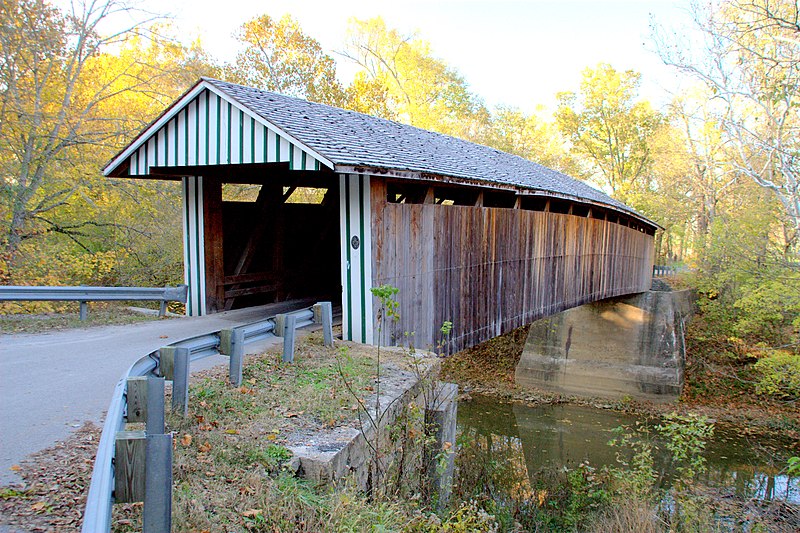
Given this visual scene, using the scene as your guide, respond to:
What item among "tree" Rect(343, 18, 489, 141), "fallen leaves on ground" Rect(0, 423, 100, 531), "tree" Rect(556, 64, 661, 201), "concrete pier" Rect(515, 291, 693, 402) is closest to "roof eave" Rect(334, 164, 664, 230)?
"fallen leaves on ground" Rect(0, 423, 100, 531)

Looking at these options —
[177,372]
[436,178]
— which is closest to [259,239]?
[436,178]

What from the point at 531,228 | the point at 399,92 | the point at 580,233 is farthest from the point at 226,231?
the point at 399,92

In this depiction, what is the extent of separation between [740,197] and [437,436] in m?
22.0

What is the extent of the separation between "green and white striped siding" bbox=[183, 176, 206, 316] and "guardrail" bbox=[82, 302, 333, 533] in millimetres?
4161

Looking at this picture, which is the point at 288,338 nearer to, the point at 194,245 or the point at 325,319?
the point at 325,319

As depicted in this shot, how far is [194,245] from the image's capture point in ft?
30.5

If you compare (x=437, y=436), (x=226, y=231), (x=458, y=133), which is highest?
(x=458, y=133)

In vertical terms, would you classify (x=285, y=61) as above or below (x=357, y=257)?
above

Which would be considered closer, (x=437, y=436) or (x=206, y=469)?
(x=206, y=469)

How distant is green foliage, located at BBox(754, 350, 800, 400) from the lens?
1389cm

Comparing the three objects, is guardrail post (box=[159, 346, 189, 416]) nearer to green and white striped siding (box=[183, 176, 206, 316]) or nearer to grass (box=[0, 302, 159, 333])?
grass (box=[0, 302, 159, 333])

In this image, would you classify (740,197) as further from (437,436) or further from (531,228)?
(437,436)

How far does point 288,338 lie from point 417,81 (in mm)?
27054

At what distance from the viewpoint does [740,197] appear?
2314 centimetres
